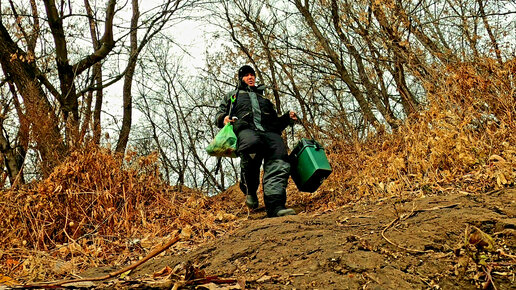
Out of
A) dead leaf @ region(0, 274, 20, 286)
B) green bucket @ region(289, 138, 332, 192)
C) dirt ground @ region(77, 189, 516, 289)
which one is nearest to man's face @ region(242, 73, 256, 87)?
green bucket @ region(289, 138, 332, 192)

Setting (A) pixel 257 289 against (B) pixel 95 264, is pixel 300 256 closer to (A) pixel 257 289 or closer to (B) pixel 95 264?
(A) pixel 257 289

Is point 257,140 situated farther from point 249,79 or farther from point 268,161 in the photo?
point 249,79

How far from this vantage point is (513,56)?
4.36 meters

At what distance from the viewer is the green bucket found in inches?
180

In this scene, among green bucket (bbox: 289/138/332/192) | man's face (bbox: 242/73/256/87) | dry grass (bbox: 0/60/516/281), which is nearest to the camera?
dry grass (bbox: 0/60/516/281)

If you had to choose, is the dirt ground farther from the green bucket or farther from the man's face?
the man's face

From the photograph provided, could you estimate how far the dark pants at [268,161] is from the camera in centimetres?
437

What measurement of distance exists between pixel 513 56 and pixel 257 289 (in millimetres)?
4027

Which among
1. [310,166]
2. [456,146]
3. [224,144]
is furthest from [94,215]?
[456,146]

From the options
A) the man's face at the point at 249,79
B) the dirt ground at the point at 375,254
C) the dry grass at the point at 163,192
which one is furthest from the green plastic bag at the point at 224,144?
the dirt ground at the point at 375,254

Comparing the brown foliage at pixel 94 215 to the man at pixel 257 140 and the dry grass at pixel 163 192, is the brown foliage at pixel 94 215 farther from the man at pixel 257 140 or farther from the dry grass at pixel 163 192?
the man at pixel 257 140

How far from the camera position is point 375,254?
7.48 ft

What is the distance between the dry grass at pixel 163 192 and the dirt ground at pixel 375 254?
29.7 inches

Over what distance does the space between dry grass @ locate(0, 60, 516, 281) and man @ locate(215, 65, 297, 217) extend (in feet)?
2.18
